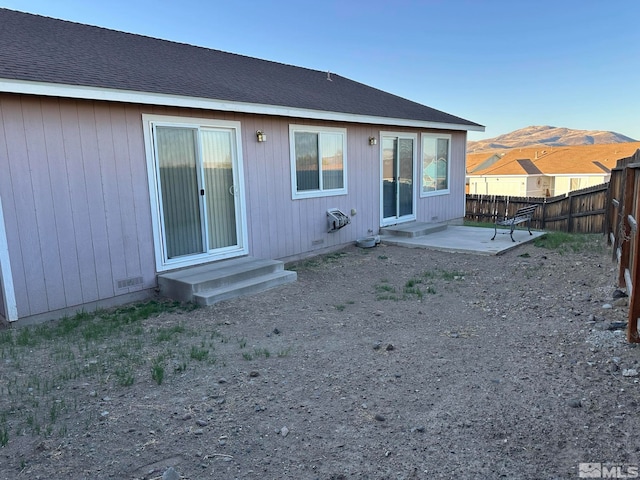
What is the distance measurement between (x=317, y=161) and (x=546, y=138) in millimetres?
110427

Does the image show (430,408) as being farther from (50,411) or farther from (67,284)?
(67,284)

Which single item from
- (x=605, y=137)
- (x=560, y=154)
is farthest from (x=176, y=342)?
(x=605, y=137)

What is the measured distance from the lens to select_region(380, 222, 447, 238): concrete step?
9.20m

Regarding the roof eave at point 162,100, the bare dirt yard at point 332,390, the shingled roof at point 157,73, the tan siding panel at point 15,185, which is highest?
the shingled roof at point 157,73

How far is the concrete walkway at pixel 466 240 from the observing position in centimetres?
790

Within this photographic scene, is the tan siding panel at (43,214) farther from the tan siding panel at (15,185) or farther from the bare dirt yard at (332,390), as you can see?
the bare dirt yard at (332,390)

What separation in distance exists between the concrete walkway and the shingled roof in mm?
2516

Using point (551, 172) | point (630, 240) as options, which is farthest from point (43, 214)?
point (551, 172)

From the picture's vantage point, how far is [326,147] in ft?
26.6

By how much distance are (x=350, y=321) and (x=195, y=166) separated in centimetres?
324

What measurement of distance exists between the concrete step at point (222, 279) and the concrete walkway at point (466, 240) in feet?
11.0

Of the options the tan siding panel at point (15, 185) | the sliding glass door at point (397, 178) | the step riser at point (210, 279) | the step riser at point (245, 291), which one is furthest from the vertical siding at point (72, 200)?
the sliding glass door at point (397, 178)

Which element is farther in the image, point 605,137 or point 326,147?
point 605,137

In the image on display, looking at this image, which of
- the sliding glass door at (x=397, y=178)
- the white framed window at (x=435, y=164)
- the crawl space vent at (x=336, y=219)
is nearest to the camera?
the crawl space vent at (x=336, y=219)
